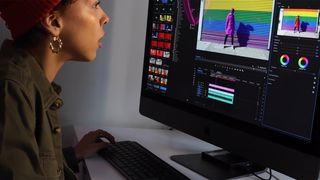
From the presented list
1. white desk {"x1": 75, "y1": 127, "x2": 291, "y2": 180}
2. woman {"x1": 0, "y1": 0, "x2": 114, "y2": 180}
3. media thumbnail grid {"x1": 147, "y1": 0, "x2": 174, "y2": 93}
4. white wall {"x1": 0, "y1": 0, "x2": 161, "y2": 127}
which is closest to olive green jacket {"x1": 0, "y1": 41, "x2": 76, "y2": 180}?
woman {"x1": 0, "y1": 0, "x2": 114, "y2": 180}

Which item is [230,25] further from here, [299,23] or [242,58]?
[299,23]

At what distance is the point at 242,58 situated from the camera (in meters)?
1.16

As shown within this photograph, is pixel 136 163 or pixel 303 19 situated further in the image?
pixel 136 163

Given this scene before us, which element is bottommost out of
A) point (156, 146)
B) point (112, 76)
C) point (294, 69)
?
point (156, 146)

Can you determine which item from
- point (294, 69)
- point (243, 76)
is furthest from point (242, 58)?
point (294, 69)

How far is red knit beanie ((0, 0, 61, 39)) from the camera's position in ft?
3.04

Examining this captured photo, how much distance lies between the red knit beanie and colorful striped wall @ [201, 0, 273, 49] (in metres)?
0.48

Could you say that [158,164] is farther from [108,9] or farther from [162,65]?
[108,9]

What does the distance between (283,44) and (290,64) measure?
53 millimetres

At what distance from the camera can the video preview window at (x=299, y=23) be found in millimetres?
981

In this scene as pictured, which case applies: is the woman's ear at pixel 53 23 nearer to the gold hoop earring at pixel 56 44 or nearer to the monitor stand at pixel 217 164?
the gold hoop earring at pixel 56 44

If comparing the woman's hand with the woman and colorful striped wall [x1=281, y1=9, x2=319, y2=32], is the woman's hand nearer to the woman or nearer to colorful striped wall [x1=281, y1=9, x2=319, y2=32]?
the woman

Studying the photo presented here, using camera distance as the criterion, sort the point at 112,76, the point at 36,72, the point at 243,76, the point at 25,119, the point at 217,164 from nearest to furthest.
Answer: the point at 25,119, the point at 36,72, the point at 243,76, the point at 217,164, the point at 112,76

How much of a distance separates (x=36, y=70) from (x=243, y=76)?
52 centimetres
